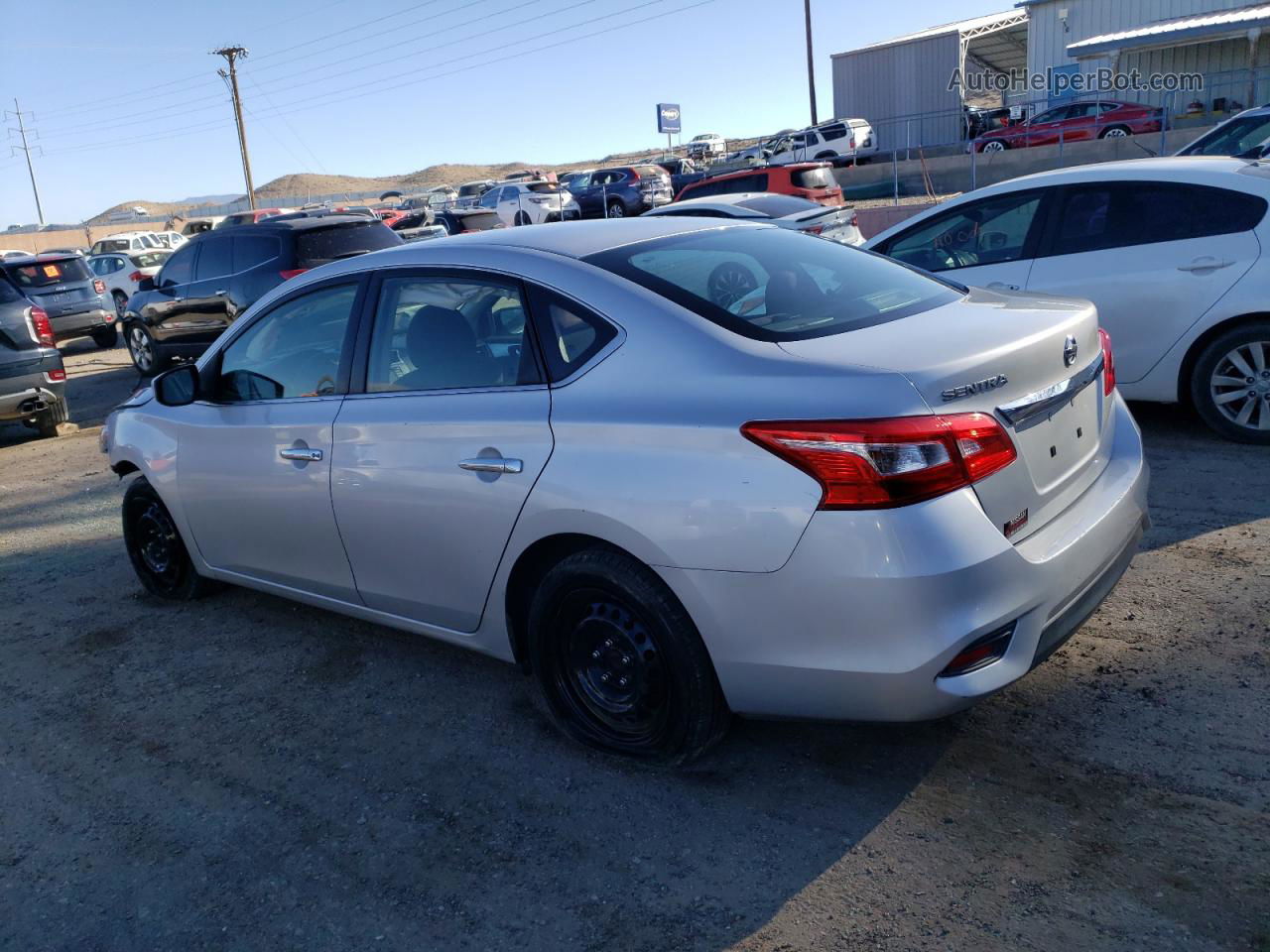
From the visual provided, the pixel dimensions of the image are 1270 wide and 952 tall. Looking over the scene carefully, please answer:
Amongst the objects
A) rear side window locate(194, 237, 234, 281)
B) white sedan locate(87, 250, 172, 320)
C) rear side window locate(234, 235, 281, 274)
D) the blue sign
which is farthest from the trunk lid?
the blue sign

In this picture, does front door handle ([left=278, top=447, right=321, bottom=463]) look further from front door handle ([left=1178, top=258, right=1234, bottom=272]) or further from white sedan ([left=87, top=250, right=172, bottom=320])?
white sedan ([left=87, top=250, right=172, bottom=320])

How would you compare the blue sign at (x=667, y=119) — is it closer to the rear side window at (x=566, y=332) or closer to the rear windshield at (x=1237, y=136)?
the rear windshield at (x=1237, y=136)

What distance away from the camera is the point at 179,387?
4.71 m

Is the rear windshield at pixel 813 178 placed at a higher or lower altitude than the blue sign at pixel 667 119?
lower

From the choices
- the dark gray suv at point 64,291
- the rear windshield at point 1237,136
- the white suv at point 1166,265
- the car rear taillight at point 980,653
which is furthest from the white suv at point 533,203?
the car rear taillight at point 980,653

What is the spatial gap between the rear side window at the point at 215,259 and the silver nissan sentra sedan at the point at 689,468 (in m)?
7.96

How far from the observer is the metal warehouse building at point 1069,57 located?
31344mm

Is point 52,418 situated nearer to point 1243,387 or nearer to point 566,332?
point 566,332

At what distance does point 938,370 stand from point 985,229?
4.52 metres

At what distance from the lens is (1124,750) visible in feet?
10.7

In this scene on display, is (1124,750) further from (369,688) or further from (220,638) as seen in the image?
(220,638)

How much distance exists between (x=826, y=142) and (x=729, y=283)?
117 ft

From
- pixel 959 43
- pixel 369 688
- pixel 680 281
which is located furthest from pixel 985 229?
pixel 959 43

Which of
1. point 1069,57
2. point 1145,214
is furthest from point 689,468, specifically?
point 1069,57
